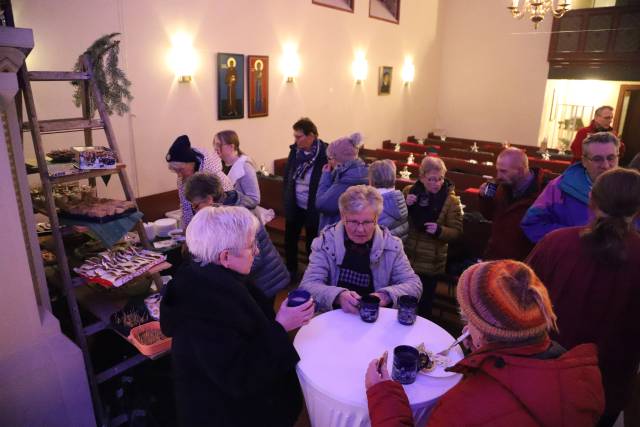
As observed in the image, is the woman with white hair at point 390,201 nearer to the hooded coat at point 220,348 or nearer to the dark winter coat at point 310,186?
the dark winter coat at point 310,186

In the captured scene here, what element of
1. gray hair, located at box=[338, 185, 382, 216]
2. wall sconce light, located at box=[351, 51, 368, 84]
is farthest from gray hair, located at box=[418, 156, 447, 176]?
wall sconce light, located at box=[351, 51, 368, 84]

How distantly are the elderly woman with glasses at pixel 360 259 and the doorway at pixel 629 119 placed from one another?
9.75 m

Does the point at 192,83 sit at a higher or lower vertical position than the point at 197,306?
higher

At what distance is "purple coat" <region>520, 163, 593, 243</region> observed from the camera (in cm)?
250

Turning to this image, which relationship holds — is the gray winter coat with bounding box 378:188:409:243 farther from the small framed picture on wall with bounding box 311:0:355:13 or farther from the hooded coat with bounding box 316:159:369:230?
the small framed picture on wall with bounding box 311:0:355:13

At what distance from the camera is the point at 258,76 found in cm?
649

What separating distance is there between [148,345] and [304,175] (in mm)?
2302

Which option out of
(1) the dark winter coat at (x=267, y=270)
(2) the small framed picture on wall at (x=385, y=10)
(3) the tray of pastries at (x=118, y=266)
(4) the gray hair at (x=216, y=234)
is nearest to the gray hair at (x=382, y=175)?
(1) the dark winter coat at (x=267, y=270)

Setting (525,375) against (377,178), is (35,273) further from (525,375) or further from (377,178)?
(525,375)

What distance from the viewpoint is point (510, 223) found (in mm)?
3014

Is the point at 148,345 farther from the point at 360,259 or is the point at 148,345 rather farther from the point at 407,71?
the point at 407,71

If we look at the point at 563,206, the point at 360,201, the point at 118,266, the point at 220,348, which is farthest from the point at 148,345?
the point at 563,206

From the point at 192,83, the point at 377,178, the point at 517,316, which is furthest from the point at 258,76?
the point at 517,316

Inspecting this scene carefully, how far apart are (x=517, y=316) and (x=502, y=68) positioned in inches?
421
